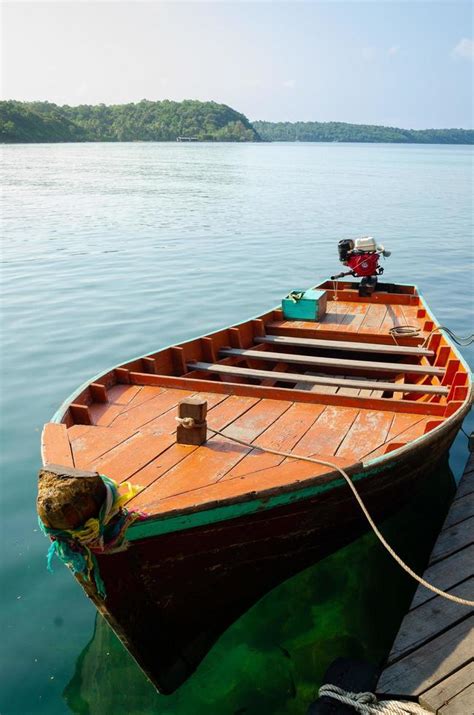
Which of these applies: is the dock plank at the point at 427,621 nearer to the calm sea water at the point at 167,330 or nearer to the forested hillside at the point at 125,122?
the calm sea water at the point at 167,330

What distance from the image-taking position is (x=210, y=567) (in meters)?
4.16

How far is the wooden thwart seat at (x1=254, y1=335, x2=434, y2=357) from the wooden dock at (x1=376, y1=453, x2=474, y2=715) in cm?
272

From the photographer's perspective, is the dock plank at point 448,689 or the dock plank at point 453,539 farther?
the dock plank at point 453,539

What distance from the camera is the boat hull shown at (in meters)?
3.83

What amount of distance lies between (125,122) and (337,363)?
149879 millimetres

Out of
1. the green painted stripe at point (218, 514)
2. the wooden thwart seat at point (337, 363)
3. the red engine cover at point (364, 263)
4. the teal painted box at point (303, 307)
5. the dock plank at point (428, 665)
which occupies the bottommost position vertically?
the dock plank at point (428, 665)

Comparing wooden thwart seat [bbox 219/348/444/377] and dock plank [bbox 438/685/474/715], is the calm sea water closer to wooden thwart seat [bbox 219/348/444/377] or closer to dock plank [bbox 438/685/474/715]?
dock plank [bbox 438/685/474/715]

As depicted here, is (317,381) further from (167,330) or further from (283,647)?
(167,330)

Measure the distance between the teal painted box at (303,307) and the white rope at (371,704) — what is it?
5503 millimetres

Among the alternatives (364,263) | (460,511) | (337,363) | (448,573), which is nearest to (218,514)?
(448,573)

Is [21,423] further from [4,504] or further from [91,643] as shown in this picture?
[91,643]

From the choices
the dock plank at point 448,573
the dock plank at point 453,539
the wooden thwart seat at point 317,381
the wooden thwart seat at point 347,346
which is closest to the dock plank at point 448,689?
the dock plank at point 448,573

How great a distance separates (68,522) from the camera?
330 cm

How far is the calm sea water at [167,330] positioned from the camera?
453 centimetres
